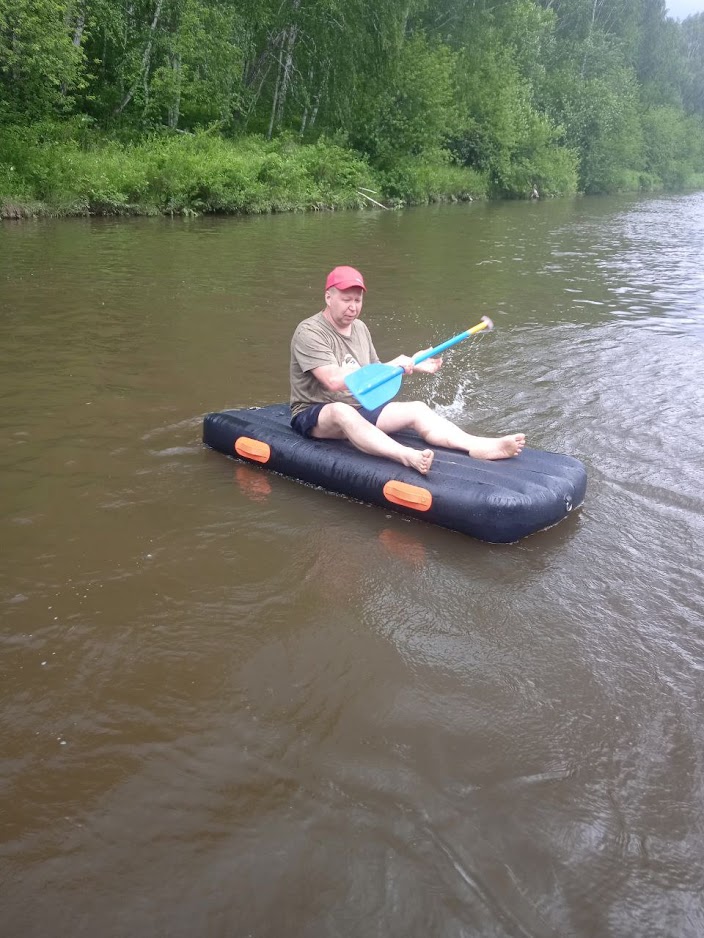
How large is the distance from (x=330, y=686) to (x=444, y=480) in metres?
1.39

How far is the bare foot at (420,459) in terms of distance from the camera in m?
3.67

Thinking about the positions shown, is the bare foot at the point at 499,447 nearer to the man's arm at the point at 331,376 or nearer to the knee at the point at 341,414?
the knee at the point at 341,414

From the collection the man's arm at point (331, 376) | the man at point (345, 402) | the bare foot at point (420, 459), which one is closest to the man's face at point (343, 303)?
the man at point (345, 402)

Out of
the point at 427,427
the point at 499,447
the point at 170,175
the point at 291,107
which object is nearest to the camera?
the point at 499,447

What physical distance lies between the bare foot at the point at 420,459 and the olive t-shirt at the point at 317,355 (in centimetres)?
58

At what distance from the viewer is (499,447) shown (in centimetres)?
385

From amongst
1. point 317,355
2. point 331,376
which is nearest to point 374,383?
point 331,376

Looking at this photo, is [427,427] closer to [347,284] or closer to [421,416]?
[421,416]

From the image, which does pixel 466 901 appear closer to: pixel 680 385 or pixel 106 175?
pixel 680 385

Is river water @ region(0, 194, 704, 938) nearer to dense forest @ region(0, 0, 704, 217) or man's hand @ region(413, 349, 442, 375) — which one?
man's hand @ region(413, 349, 442, 375)

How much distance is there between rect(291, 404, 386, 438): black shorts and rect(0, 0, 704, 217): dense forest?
37.3 ft

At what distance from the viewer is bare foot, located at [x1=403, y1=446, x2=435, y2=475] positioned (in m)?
3.67

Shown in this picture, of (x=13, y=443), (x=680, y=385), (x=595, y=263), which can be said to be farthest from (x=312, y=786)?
(x=595, y=263)

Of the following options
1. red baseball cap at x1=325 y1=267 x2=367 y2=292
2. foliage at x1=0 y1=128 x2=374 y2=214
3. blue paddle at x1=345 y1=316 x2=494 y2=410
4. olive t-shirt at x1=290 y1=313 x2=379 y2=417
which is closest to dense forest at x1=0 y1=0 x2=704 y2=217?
foliage at x1=0 y1=128 x2=374 y2=214
